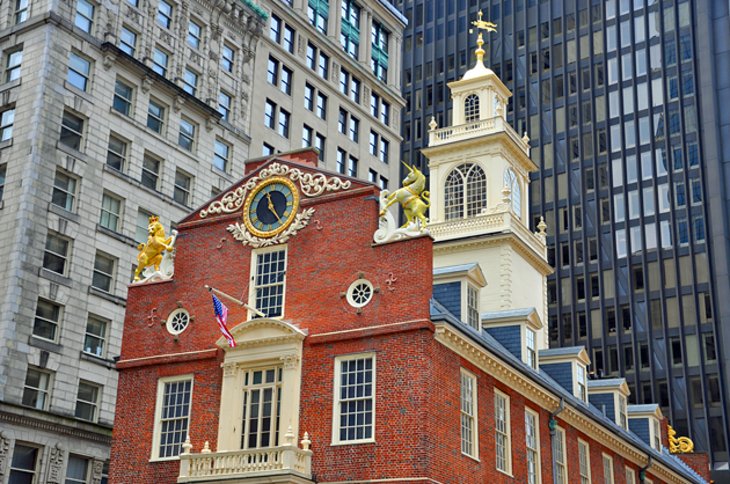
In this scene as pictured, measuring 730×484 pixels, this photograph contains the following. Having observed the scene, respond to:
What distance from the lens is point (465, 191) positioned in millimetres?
50312

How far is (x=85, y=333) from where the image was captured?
178 ft

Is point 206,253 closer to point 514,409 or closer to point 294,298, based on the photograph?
point 294,298

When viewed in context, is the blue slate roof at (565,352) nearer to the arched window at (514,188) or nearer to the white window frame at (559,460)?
the white window frame at (559,460)

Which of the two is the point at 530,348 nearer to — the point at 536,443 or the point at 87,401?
the point at 536,443

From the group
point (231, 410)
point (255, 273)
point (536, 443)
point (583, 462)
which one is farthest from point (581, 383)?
point (231, 410)

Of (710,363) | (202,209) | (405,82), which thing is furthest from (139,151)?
(405,82)

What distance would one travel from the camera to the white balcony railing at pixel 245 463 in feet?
101

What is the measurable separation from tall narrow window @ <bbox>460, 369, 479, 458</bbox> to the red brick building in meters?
0.07

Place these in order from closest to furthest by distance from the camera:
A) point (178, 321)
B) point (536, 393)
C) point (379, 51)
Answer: point (178, 321)
point (536, 393)
point (379, 51)

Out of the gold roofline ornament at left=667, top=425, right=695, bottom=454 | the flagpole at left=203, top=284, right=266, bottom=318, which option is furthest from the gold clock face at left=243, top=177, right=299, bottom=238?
the gold roofline ornament at left=667, top=425, right=695, bottom=454

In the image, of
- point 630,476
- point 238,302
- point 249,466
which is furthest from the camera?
point 630,476

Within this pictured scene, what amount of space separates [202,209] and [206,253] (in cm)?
179

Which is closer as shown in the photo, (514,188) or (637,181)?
(514,188)

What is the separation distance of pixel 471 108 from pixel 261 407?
25.5 meters
